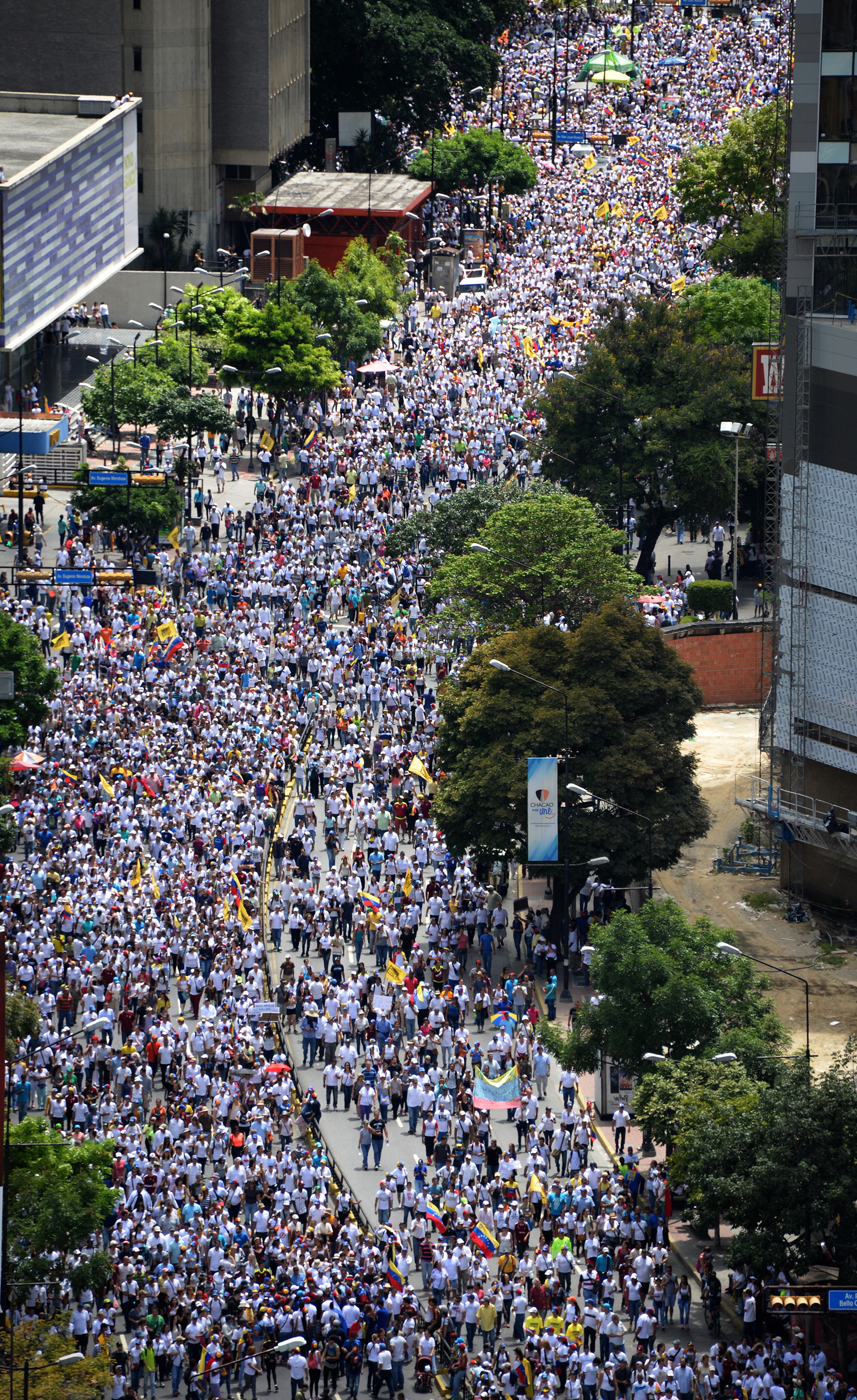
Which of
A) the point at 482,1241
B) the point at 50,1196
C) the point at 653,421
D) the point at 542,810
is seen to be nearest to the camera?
the point at 50,1196

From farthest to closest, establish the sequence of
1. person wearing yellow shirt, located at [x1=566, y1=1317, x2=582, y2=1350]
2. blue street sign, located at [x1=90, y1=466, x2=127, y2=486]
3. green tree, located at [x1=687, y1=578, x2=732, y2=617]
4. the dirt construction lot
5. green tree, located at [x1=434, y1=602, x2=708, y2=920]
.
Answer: green tree, located at [x1=687, y1=578, x2=732, y2=617] → blue street sign, located at [x1=90, y1=466, x2=127, y2=486] → green tree, located at [x1=434, y1=602, x2=708, y2=920] → the dirt construction lot → person wearing yellow shirt, located at [x1=566, y1=1317, x2=582, y2=1350]

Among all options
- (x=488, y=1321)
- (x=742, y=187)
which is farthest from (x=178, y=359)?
(x=488, y=1321)

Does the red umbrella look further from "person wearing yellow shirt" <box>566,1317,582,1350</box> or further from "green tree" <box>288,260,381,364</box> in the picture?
"green tree" <box>288,260,381,364</box>

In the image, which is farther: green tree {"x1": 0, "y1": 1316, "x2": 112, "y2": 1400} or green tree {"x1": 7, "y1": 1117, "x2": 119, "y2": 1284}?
green tree {"x1": 7, "y1": 1117, "x2": 119, "y2": 1284}

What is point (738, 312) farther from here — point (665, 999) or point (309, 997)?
point (665, 999)

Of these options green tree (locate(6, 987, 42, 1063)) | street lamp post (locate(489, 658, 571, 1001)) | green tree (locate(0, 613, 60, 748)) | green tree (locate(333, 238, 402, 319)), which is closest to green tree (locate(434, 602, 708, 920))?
street lamp post (locate(489, 658, 571, 1001))

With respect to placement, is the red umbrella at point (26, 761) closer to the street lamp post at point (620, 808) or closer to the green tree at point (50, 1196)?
the street lamp post at point (620, 808)
